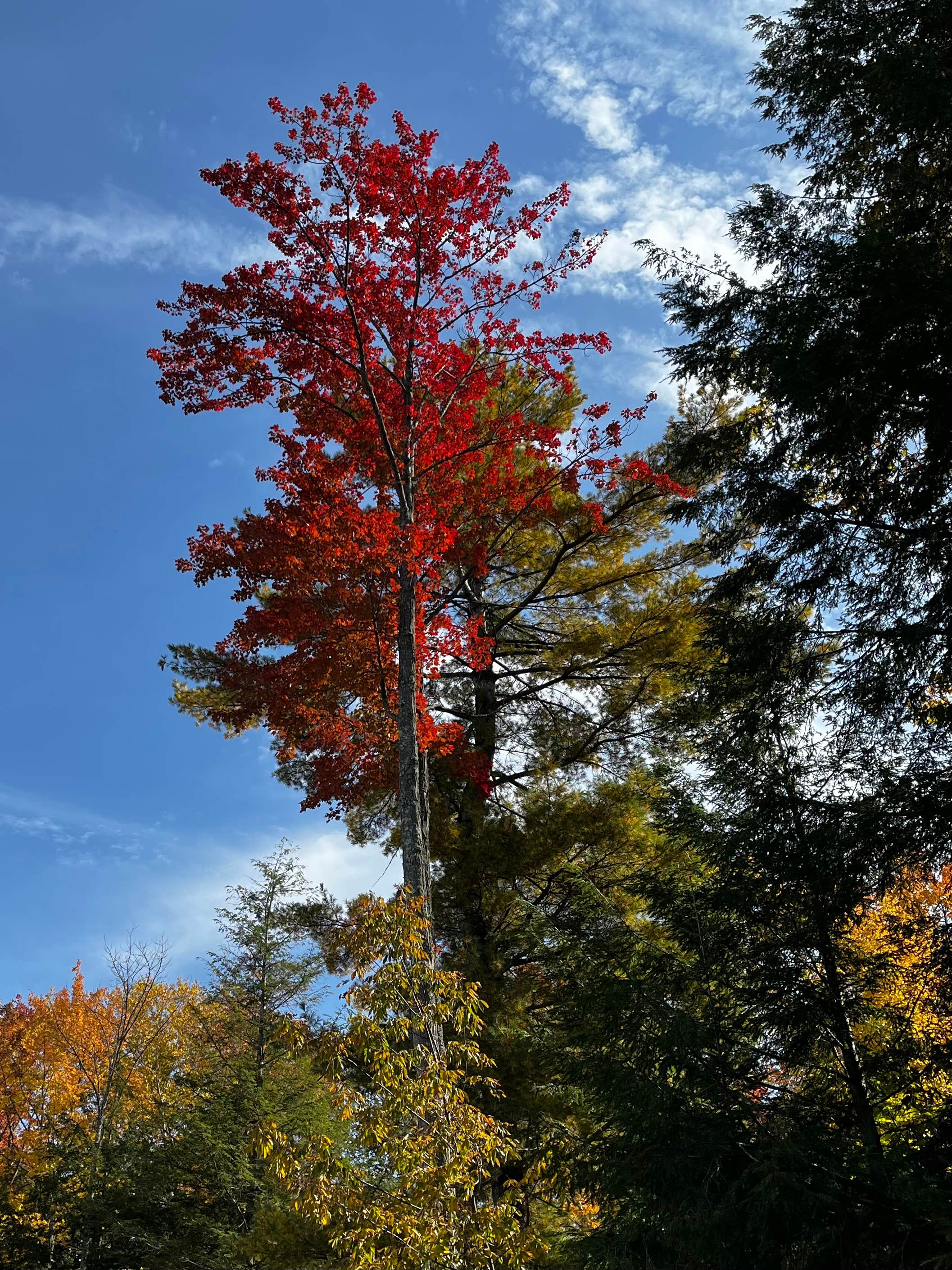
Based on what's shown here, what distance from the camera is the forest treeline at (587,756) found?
5.65 m

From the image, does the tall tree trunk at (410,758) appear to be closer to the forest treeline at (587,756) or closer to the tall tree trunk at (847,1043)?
the forest treeline at (587,756)

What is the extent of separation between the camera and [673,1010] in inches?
248

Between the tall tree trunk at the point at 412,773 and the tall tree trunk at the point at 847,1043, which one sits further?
the tall tree trunk at the point at 412,773

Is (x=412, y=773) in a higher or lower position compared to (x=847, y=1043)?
higher

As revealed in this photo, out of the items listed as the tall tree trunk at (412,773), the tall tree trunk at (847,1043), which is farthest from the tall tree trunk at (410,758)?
the tall tree trunk at (847,1043)

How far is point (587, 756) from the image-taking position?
1235 cm

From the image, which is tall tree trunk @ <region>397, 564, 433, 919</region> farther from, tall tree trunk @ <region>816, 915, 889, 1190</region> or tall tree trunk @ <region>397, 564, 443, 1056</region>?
tall tree trunk @ <region>816, 915, 889, 1190</region>

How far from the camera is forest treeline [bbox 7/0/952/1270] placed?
18.5 feet

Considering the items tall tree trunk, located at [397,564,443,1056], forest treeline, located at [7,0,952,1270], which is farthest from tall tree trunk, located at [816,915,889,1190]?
tall tree trunk, located at [397,564,443,1056]

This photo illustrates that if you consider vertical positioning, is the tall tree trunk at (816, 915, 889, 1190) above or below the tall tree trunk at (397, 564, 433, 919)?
below

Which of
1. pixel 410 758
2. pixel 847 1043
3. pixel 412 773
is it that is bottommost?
pixel 847 1043

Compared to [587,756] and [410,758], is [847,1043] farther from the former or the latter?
[587,756]

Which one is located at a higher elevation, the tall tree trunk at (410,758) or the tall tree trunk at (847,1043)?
the tall tree trunk at (410,758)

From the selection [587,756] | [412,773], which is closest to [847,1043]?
[412,773]
